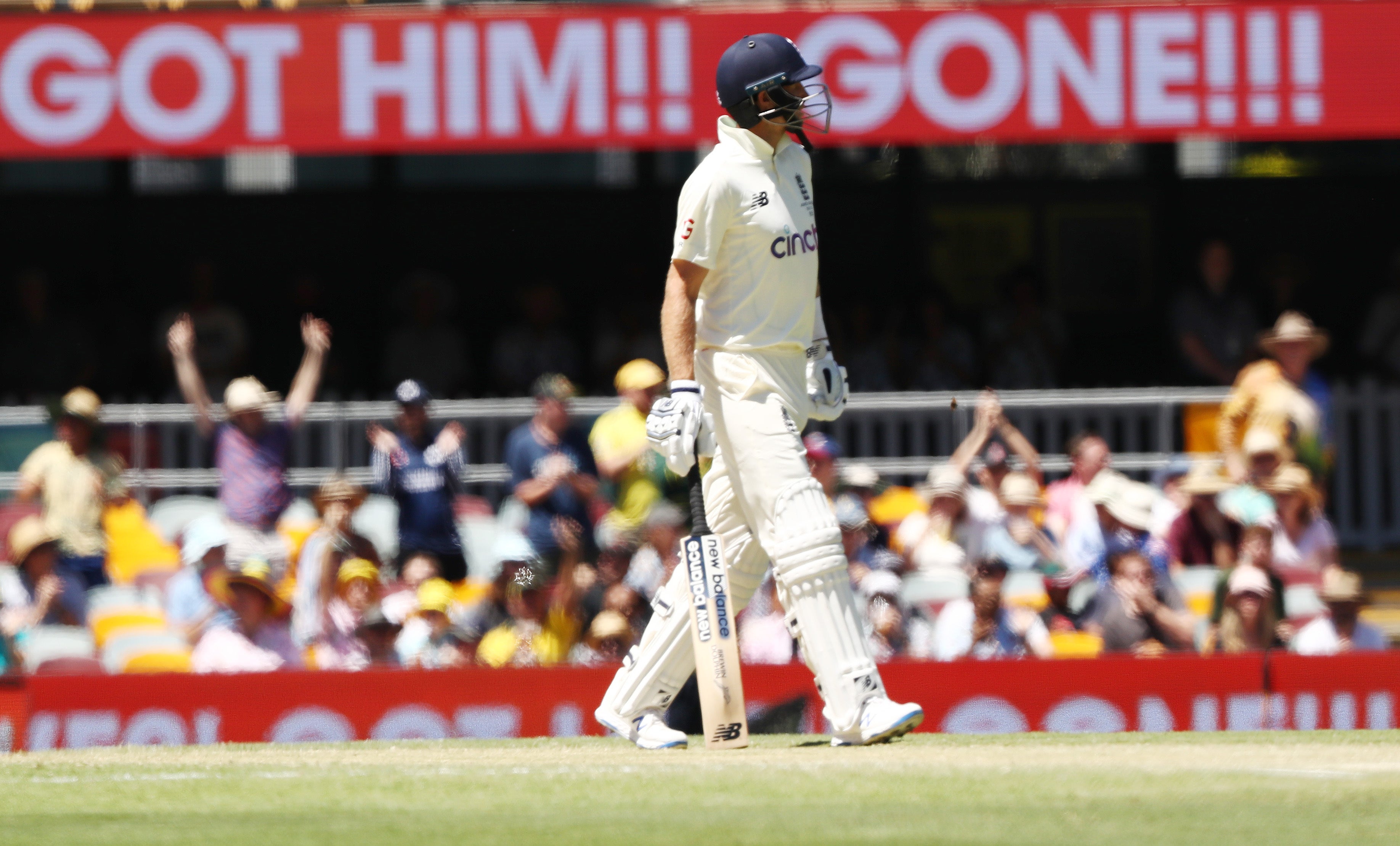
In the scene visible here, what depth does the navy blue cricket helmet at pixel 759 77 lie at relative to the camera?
18.9ft

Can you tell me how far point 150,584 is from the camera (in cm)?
973

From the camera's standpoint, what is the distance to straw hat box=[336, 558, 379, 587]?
360 inches

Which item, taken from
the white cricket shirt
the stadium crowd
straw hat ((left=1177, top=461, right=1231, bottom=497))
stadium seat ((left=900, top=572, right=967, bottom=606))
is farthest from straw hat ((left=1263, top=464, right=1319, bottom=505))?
the white cricket shirt

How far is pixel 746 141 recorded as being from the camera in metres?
5.81

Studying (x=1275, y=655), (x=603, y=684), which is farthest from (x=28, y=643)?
(x=1275, y=655)

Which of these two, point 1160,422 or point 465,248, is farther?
point 465,248

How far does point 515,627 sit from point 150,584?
7.16ft

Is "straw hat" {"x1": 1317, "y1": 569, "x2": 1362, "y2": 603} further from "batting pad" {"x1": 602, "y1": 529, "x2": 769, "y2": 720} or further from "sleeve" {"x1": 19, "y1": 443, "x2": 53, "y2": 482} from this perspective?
"sleeve" {"x1": 19, "y1": 443, "x2": 53, "y2": 482}

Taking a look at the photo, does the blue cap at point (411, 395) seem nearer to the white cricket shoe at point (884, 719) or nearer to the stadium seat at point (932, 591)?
the stadium seat at point (932, 591)

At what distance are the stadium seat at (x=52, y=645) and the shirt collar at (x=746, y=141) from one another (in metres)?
4.73

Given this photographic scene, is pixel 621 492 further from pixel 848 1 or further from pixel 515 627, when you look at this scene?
pixel 848 1

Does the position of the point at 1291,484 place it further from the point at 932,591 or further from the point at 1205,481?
the point at 932,591

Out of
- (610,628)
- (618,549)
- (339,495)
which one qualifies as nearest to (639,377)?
(618,549)

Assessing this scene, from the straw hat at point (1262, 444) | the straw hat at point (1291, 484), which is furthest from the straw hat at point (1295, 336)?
the straw hat at point (1291, 484)
